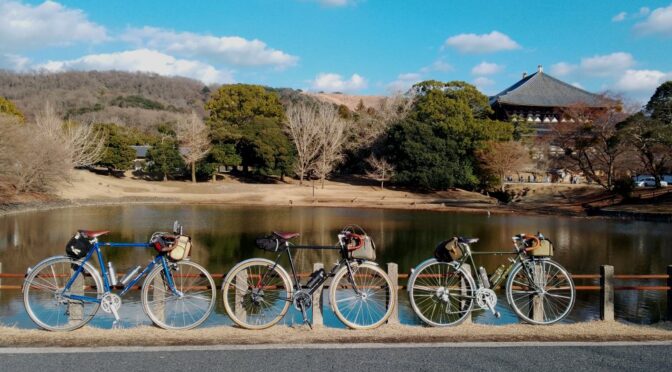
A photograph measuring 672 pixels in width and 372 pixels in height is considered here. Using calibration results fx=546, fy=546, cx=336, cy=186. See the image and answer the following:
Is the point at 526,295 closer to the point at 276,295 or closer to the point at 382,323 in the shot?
the point at 382,323

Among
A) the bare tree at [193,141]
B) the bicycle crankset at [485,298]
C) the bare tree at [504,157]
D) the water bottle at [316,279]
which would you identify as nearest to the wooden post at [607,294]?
the bicycle crankset at [485,298]

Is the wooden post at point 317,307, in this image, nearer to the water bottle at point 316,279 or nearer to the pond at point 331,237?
the water bottle at point 316,279

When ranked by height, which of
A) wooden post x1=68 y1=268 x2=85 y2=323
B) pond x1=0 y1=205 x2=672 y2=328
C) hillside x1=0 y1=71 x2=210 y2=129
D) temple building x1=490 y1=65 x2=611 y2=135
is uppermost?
hillside x1=0 y1=71 x2=210 y2=129

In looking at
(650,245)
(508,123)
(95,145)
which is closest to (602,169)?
(508,123)

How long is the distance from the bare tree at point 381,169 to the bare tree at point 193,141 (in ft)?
40.2

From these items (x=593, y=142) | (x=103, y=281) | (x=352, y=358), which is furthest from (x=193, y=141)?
(x=352, y=358)

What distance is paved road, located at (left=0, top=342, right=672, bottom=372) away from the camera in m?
3.75

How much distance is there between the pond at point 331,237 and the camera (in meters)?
8.86

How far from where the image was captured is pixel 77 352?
13.1 ft

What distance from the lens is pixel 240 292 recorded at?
16.4 feet

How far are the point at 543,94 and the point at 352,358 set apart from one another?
45.1 m

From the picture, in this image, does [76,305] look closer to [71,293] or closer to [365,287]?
[71,293]

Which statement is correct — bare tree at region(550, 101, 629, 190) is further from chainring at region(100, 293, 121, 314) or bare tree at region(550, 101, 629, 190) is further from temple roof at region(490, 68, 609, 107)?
chainring at region(100, 293, 121, 314)

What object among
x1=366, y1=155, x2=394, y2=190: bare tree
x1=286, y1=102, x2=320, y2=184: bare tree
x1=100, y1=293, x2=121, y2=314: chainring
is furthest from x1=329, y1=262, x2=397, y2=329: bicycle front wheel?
x1=286, y1=102, x2=320, y2=184: bare tree
